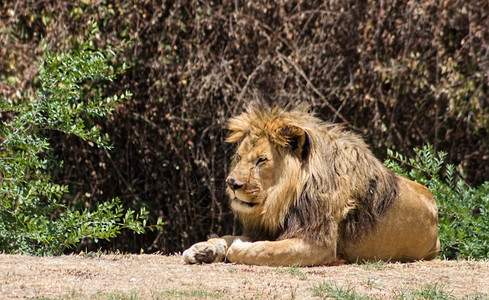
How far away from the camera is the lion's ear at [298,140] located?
4977mm

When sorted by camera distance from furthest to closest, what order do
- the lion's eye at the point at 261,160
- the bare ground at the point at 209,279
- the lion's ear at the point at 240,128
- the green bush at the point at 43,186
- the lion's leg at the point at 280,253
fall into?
the green bush at the point at 43,186 → the lion's ear at the point at 240,128 → the lion's eye at the point at 261,160 → the lion's leg at the point at 280,253 → the bare ground at the point at 209,279

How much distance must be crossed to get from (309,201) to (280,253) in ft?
1.40

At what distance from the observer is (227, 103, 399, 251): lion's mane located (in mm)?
4848

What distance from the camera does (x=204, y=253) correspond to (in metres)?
4.84

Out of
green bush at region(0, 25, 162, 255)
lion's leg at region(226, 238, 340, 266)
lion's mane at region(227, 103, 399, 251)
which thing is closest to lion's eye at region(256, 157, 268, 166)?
lion's mane at region(227, 103, 399, 251)

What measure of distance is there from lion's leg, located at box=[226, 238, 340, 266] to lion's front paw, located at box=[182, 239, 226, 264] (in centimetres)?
11

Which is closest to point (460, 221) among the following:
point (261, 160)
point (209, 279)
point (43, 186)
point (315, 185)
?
point (315, 185)

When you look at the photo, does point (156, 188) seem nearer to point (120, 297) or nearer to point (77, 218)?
point (77, 218)

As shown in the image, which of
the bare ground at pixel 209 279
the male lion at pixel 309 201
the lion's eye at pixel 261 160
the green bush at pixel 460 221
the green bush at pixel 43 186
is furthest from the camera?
the green bush at pixel 460 221

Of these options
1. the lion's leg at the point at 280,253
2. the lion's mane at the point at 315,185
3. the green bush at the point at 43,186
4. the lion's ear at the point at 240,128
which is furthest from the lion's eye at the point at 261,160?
the green bush at the point at 43,186

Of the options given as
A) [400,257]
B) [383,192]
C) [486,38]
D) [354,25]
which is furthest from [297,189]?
[486,38]

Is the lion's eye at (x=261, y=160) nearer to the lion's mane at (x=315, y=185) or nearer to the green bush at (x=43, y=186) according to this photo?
the lion's mane at (x=315, y=185)

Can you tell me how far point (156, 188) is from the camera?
833cm

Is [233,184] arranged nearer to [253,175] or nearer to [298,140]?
[253,175]
